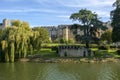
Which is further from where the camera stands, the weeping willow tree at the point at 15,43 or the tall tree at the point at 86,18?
the tall tree at the point at 86,18

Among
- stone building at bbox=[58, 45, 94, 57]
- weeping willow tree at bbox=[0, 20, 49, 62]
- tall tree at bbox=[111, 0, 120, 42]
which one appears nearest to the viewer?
weeping willow tree at bbox=[0, 20, 49, 62]

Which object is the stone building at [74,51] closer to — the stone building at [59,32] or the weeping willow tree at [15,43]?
the weeping willow tree at [15,43]

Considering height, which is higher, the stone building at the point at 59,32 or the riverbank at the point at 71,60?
the stone building at the point at 59,32

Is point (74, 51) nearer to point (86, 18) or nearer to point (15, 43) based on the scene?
point (86, 18)

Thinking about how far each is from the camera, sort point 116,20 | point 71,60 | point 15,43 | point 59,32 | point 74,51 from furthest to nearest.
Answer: point 59,32 < point 74,51 < point 116,20 < point 71,60 < point 15,43

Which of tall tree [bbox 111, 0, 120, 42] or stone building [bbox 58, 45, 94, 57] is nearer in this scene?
tall tree [bbox 111, 0, 120, 42]

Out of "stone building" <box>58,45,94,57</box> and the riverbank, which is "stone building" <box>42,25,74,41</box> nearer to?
"stone building" <box>58,45,94,57</box>

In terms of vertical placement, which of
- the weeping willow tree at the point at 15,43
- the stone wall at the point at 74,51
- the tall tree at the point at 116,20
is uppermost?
the tall tree at the point at 116,20

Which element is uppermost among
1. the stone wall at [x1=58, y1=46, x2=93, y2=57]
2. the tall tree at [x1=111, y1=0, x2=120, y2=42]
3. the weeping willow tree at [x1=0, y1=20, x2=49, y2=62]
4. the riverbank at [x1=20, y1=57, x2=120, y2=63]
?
the tall tree at [x1=111, y1=0, x2=120, y2=42]

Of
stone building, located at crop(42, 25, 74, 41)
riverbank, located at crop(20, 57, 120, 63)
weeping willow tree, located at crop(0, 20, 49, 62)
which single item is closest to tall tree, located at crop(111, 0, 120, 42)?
riverbank, located at crop(20, 57, 120, 63)

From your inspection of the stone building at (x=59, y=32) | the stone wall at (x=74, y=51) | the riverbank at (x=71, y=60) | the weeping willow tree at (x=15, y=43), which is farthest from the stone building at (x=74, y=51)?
the stone building at (x=59, y=32)

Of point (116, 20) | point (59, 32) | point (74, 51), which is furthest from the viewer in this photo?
point (59, 32)

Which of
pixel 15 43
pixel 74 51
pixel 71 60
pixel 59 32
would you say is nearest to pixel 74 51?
pixel 74 51

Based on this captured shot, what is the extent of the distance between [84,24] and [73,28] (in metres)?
2.67
